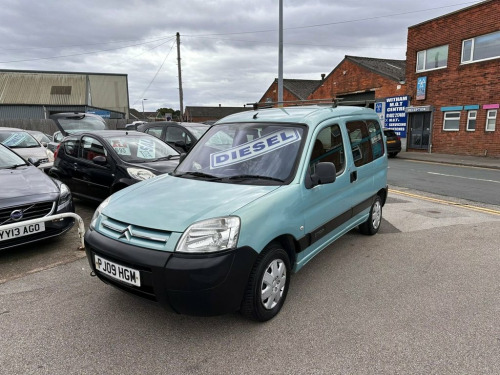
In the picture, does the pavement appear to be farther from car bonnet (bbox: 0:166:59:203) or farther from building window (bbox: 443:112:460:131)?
car bonnet (bbox: 0:166:59:203)

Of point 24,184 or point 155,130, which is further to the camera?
point 155,130

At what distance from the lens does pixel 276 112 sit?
4.21 m

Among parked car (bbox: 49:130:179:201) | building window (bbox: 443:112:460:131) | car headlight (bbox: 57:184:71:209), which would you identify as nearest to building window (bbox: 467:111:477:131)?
building window (bbox: 443:112:460:131)

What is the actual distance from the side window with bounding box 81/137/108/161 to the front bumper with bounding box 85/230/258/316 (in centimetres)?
413

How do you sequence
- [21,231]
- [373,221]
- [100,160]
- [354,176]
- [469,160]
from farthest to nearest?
[469,160] → [100,160] → [373,221] → [354,176] → [21,231]

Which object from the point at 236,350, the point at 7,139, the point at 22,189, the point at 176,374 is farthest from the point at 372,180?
the point at 7,139

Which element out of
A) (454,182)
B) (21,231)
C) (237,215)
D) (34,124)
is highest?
(34,124)

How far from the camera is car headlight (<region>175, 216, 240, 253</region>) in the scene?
2576 millimetres

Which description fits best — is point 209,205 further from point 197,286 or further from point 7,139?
point 7,139

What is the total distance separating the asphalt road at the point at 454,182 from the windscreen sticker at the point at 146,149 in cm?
720

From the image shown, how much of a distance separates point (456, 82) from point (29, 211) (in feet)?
70.8

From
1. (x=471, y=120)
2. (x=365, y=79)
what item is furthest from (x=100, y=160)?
(x=365, y=79)

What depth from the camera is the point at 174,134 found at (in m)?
10.7

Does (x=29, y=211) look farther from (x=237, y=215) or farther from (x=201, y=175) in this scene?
(x=237, y=215)
